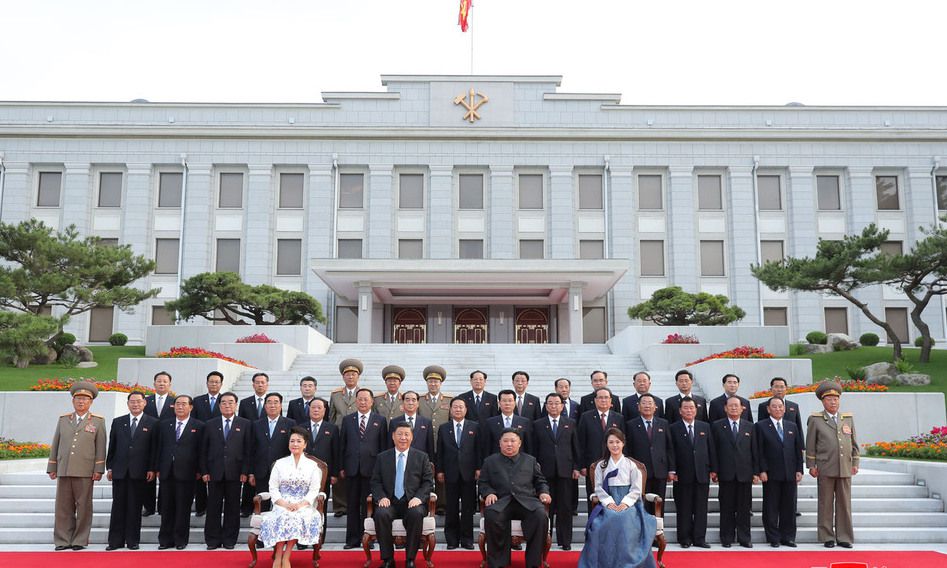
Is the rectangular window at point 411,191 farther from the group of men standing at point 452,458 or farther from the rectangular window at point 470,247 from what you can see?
the group of men standing at point 452,458

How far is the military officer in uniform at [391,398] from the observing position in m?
9.77

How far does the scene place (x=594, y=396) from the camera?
970 centimetres

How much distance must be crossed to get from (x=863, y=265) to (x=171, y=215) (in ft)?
86.8

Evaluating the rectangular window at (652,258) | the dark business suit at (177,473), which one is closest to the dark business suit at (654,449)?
the dark business suit at (177,473)

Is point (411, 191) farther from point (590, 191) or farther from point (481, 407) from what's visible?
point (481, 407)

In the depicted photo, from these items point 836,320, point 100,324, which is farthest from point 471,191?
point 100,324

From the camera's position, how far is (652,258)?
33000 millimetres

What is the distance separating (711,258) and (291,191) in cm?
1831

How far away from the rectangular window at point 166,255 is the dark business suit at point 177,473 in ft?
82.7

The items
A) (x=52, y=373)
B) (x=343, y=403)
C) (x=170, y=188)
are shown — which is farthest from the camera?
(x=170, y=188)

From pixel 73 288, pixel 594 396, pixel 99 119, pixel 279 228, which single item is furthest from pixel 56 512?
pixel 99 119

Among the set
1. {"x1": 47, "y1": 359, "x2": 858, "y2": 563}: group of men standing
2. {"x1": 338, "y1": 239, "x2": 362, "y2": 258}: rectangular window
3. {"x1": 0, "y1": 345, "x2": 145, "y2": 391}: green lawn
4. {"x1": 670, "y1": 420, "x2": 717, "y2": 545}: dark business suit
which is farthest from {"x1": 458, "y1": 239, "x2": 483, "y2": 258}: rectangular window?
{"x1": 670, "y1": 420, "x2": 717, "y2": 545}: dark business suit

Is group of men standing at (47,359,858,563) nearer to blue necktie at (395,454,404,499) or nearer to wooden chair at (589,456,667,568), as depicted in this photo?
blue necktie at (395,454,404,499)

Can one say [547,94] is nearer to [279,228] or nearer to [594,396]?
[279,228]
